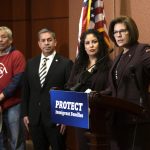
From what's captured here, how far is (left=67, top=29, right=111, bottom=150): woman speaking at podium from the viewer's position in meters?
2.92

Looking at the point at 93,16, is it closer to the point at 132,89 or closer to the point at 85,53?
the point at 85,53

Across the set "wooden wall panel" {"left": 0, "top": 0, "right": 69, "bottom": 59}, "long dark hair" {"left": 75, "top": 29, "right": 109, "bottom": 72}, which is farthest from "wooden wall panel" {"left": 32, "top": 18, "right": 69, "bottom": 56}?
"long dark hair" {"left": 75, "top": 29, "right": 109, "bottom": 72}

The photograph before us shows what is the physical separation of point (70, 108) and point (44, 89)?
1.38 meters

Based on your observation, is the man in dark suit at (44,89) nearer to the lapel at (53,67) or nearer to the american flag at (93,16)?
the lapel at (53,67)

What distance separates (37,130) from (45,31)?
0.93m

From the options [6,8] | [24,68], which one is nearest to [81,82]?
[24,68]

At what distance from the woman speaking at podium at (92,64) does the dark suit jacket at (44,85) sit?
43 cm

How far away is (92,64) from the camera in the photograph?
305 centimetres

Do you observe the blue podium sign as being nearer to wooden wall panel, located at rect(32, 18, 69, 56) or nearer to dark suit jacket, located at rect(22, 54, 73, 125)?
dark suit jacket, located at rect(22, 54, 73, 125)

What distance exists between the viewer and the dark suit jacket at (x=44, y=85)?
349 cm

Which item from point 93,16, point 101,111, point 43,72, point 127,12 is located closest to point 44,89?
point 43,72

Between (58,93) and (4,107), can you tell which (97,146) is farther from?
(4,107)

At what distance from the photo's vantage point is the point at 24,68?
12.9 ft

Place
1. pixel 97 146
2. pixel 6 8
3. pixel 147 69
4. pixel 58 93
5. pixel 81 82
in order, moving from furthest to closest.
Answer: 1. pixel 6 8
2. pixel 81 82
3. pixel 147 69
4. pixel 58 93
5. pixel 97 146
